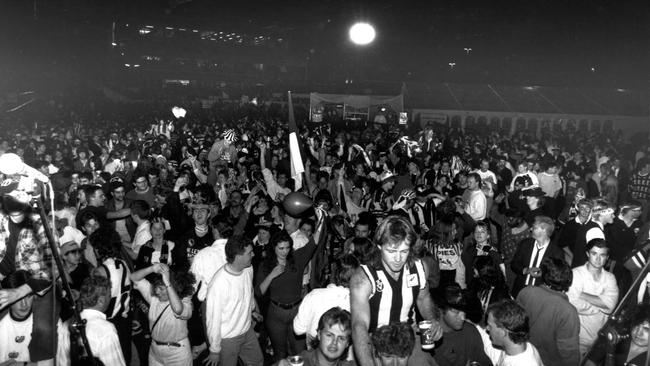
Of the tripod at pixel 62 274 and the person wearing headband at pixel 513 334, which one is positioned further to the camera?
the person wearing headband at pixel 513 334

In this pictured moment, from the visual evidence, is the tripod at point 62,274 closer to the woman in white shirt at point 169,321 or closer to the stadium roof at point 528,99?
the woman in white shirt at point 169,321

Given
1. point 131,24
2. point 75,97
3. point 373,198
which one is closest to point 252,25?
point 131,24

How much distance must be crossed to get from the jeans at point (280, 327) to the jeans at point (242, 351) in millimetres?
311

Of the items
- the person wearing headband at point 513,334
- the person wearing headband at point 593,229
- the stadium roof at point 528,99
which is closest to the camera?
the person wearing headband at point 513,334

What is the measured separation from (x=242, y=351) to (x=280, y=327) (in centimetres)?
49

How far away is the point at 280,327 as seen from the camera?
5320 mm

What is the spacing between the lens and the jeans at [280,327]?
5.25 meters

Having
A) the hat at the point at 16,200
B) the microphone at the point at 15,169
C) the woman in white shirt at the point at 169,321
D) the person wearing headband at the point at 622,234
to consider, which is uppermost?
the microphone at the point at 15,169

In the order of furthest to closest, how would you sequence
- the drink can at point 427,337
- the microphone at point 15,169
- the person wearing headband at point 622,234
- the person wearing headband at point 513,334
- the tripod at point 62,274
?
the person wearing headband at point 622,234 → the person wearing headband at point 513,334 → the drink can at point 427,337 → the microphone at point 15,169 → the tripod at point 62,274

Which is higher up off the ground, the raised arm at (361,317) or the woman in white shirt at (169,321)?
the raised arm at (361,317)

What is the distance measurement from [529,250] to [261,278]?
2632mm

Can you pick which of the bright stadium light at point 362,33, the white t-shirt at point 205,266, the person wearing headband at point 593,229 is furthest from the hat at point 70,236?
the bright stadium light at point 362,33

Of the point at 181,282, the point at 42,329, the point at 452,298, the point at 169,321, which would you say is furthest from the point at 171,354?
the point at 452,298

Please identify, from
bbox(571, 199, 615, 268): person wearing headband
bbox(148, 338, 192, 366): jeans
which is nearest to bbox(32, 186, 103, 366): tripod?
bbox(148, 338, 192, 366): jeans
